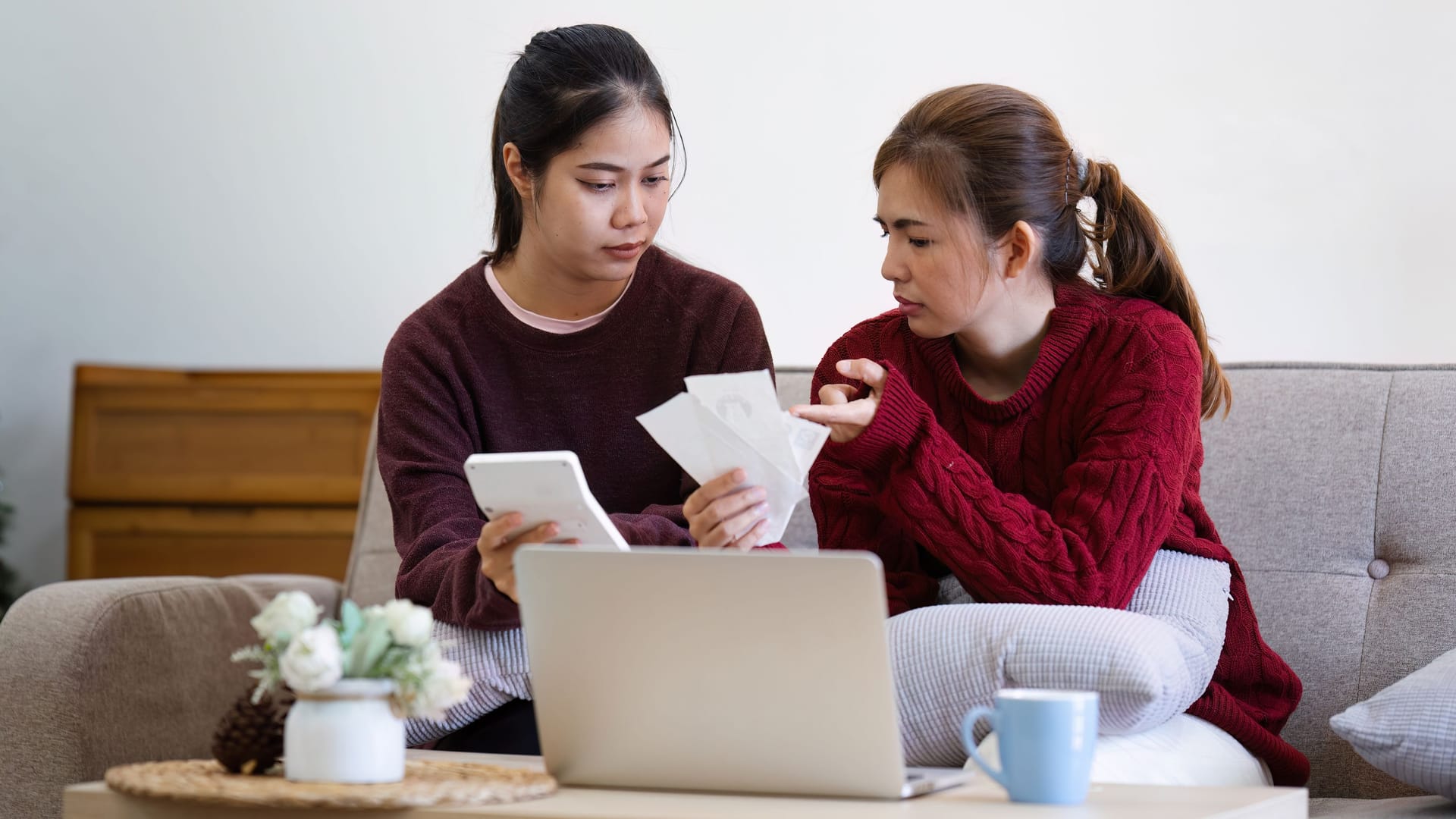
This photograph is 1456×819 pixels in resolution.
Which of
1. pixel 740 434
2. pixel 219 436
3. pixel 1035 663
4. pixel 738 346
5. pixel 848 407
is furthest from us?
pixel 219 436

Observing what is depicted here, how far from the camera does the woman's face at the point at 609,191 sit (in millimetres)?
1582

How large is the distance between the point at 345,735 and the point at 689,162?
199cm

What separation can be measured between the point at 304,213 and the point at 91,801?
2413mm

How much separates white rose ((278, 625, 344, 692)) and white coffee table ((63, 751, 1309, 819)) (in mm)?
80

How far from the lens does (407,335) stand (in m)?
1.69

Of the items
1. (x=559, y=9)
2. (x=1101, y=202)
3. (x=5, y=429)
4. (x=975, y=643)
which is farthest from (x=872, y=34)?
(x=5, y=429)

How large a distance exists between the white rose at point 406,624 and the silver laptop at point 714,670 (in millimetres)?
68

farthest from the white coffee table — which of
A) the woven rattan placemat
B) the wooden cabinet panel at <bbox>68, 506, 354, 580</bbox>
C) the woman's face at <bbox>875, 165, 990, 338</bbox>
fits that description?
the wooden cabinet panel at <bbox>68, 506, 354, 580</bbox>

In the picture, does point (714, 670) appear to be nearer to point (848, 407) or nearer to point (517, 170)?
point (848, 407)

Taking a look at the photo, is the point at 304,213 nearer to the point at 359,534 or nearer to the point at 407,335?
the point at 359,534

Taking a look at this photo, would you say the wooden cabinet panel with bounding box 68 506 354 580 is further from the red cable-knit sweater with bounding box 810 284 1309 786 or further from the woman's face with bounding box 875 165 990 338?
the woman's face with bounding box 875 165 990 338

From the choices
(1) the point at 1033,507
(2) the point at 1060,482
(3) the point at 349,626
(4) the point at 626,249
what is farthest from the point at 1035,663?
(4) the point at 626,249

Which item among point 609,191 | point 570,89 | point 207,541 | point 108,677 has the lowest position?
point 207,541

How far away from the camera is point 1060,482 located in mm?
1518
